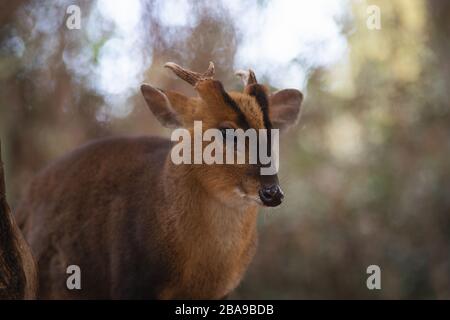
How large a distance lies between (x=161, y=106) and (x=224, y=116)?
412mm

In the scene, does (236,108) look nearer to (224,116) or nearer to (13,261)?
(224,116)

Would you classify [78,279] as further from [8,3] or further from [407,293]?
[407,293]

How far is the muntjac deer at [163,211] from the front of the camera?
13.6 feet

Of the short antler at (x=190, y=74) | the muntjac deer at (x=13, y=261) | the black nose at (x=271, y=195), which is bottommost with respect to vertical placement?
the muntjac deer at (x=13, y=261)

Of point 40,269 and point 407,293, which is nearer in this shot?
point 40,269

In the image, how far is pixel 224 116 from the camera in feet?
13.6

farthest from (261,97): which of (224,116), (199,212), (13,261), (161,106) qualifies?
(13,261)

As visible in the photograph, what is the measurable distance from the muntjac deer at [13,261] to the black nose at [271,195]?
1.44 metres

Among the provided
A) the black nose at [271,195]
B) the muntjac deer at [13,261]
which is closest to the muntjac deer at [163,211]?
the black nose at [271,195]

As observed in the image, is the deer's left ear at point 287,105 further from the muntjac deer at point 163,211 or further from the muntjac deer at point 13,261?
the muntjac deer at point 13,261

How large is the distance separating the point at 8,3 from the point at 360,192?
17.3ft
